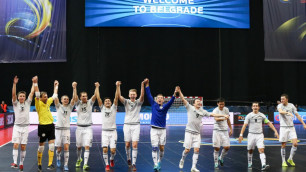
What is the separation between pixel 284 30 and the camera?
3294 cm

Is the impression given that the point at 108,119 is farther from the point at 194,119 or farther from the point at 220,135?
the point at 220,135

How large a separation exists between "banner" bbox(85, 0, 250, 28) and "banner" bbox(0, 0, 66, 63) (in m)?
2.91

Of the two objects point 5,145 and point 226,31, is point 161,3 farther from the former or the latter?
point 5,145

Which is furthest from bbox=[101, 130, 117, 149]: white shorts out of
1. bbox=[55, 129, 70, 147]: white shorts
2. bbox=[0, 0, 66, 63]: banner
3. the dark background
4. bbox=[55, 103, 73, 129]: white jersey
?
bbox=[0, 0, 66, 63]: banner

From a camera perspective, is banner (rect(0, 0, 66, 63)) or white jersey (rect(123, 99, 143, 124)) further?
banner (rect(0, 0, 66, 63))

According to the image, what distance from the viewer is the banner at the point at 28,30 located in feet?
103

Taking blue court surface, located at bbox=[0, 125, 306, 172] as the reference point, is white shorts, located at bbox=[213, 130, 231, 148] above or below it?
above

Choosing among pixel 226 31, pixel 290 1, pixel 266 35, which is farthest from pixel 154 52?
pixel 290 1

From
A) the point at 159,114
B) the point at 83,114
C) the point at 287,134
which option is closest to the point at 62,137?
the point at 83,114

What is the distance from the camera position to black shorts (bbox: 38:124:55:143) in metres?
10.9

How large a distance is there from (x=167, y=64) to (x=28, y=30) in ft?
38.6

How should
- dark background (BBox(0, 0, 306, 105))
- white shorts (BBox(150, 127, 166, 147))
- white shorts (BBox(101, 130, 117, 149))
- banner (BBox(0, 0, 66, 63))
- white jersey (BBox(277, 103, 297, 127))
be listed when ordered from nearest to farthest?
white shorts (BBox(150, 127, 166, 147)), white shorts (BBox(101, 130, 117, 149)), white jersey (BBox(277, 103, 297, 127)), banner (BBox(0, 0, 66, 63)), dark background (BBox(0, 0, 306, 105))

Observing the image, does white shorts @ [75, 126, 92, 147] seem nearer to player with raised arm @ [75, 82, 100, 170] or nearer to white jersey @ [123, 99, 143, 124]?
player with raised arm @ [75, 82, 100, 170]

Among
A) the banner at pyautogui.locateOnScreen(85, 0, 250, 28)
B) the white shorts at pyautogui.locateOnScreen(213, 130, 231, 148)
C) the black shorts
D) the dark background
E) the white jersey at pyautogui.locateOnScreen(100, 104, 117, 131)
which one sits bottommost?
the white shorts at pyautogui.locateOnScreen(213, 130, 231, 148)
